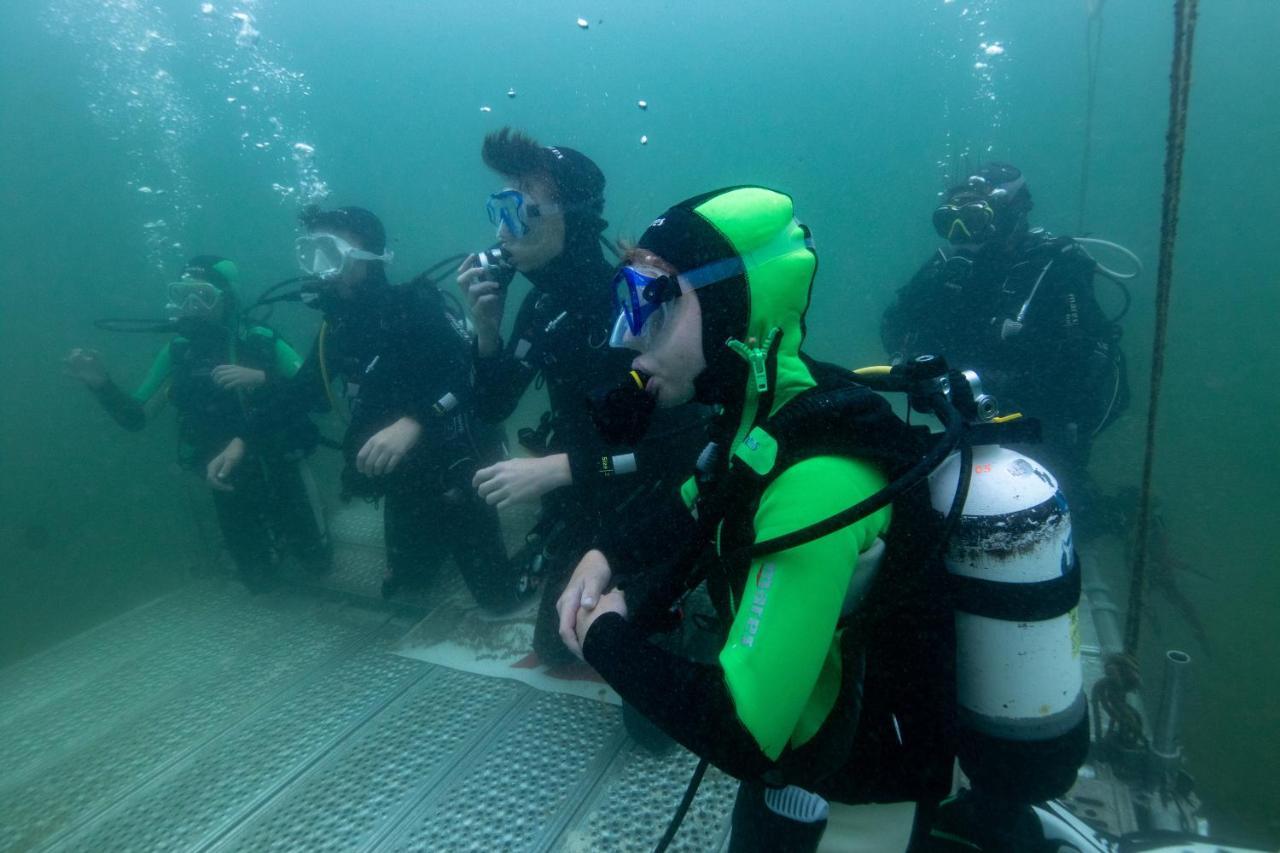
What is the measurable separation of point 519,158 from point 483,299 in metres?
0.80

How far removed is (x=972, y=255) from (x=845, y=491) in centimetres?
576

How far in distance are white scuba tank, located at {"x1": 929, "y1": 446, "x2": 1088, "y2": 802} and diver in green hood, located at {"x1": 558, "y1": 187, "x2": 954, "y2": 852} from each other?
0.59ft

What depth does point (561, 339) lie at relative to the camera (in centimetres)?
346

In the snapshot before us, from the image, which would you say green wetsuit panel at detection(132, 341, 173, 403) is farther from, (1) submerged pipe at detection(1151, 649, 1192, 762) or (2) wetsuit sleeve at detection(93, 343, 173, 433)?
(1) submerged pipe at detection(1151, 649, 1192, 762)

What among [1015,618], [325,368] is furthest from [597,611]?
[325,368]

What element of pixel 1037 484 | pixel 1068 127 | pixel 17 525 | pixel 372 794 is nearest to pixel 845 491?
pixel 1037 484

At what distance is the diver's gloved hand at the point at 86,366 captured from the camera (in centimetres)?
591

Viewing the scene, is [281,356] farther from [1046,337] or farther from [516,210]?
[1046,337]

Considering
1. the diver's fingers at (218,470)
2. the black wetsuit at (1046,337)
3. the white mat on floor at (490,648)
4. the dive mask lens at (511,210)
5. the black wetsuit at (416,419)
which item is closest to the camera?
the dive mask lens at (511,210)

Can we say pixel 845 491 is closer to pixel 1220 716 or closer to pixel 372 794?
pixel 372 794

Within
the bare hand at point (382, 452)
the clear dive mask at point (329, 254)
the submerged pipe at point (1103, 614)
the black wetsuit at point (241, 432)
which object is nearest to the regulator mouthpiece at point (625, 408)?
the bare hand at point (382, 452)

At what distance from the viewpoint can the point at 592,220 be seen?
3.46 metres

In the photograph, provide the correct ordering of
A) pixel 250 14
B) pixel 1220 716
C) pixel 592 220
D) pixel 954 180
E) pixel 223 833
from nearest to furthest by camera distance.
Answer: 1. pixel 223 833
2. pixel 592 220
3. pixel 1220 716
4. pixel 954 180
5. pixel 250 14

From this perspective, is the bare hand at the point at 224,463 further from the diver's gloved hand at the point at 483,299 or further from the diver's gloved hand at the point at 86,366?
the diver's gloved hand at the point at 483,299
